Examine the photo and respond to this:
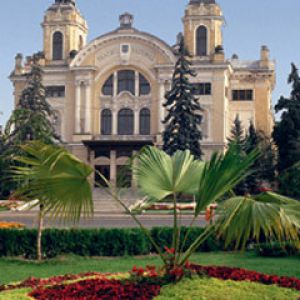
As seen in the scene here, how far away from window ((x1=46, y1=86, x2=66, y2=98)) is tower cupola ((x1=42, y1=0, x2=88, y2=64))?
2.51 metres

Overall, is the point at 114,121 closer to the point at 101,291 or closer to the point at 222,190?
the point at 101,291

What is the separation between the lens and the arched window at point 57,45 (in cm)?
5574

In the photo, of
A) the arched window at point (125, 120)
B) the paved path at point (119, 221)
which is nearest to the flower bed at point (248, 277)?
the paved path at point (119, 221)

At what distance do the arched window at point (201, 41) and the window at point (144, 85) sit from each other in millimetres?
4767

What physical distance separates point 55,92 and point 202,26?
12872 millimetres

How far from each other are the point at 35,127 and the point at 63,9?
3312 centimetres

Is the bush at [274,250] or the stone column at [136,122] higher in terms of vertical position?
the stone column at [136,122]

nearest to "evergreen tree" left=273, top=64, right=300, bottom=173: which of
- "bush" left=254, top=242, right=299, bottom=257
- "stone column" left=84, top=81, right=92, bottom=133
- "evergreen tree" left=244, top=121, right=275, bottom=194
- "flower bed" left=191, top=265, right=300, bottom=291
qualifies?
"evergreen tree" left=244, top=121, right=275, bottom=194

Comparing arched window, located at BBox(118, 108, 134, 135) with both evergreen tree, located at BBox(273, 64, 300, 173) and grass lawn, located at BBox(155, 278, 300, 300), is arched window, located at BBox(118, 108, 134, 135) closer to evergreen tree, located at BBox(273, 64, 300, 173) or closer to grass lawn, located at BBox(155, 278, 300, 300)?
evergreen tree, located at BBox(273, 64, 300, 173)

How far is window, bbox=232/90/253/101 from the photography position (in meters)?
54.7

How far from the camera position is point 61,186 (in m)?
8.48

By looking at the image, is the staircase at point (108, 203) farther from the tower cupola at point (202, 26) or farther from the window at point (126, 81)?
the tower cupola at point (202, 26)

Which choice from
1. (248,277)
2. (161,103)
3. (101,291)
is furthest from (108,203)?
(101,291)

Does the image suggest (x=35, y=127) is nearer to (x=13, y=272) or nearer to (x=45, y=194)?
(x=13, y=272)
